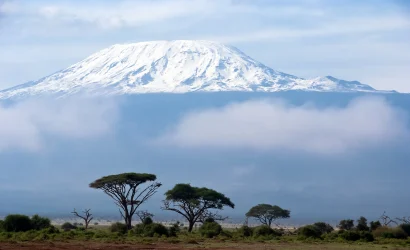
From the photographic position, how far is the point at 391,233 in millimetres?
59156

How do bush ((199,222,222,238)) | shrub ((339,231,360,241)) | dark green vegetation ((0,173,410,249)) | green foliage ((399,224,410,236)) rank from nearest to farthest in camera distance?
dark green vegetation ((0,173,410,249)), shrub ((339,231,360,241)), bush ((199,222,222,238)), green foliage ((399,224,410,236))

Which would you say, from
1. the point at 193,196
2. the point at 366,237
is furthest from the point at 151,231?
the point at 193,196

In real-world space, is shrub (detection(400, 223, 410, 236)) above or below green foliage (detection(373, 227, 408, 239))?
above

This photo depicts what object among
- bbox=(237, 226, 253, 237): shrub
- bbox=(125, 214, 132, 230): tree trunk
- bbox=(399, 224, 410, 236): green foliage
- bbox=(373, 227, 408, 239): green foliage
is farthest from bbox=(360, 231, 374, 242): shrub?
bbox=(125, 214, 132, 230): tree trunk

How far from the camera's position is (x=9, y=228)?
59625mm

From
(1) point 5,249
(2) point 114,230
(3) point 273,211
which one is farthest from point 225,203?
(1) point 5,249

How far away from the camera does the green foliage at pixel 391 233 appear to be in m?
58.2

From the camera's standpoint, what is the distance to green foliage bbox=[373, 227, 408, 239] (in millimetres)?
58250

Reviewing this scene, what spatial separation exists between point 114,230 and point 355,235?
65.1 feet

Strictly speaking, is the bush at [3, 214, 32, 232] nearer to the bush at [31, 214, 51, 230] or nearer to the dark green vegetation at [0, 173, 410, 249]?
the dark green vegetation at [0, 173, 410, 249]

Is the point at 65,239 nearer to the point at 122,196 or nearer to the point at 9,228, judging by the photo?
the point at 9,228

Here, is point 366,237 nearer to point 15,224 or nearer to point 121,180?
point 15,224

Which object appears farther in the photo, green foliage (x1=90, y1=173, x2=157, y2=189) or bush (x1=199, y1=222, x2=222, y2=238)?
green foliage (x1=90, y1=173, x2=157, y2=189)

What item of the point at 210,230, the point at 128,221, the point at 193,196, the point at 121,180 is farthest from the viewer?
the point at 193,196
